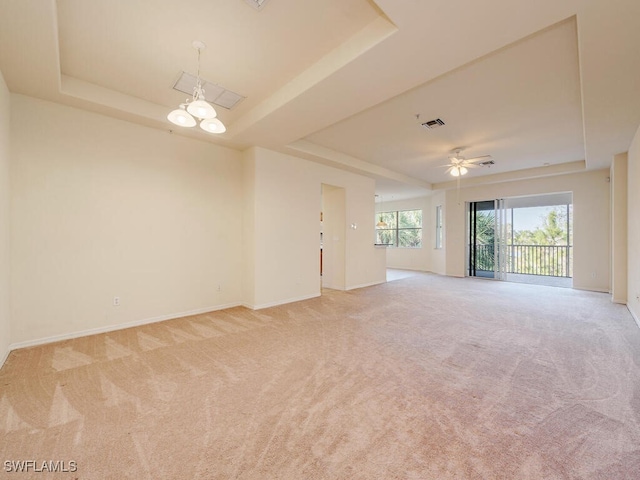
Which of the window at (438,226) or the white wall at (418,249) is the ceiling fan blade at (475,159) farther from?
the white wall at (418,249)

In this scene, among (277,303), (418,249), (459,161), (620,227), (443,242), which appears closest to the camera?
(277,303)

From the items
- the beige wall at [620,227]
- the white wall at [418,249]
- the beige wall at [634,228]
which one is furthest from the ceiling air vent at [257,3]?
the white wall at [418,249]

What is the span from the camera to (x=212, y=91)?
3.40m

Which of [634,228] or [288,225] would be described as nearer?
[634,228]

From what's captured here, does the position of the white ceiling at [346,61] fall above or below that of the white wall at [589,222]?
above

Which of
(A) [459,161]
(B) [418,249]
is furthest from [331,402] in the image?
(B) [418,249]

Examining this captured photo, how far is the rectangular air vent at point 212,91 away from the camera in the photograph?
317cm

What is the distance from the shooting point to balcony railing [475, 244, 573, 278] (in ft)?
29.0

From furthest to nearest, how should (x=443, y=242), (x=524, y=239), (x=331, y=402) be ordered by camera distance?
1. (x=524, y=239)
2. (x=443, y=242)
3. (x=331, y=402)

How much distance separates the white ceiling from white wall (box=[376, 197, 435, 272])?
18.1 ft

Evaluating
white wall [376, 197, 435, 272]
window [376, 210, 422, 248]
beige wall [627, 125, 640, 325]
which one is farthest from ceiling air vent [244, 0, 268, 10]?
white wall [376, 197, 435, 272]

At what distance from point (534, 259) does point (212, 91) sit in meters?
10.7

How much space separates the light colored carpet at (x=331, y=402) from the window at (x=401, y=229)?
6881 mm

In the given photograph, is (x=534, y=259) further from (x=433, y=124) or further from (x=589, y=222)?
(x=433, y=124)
